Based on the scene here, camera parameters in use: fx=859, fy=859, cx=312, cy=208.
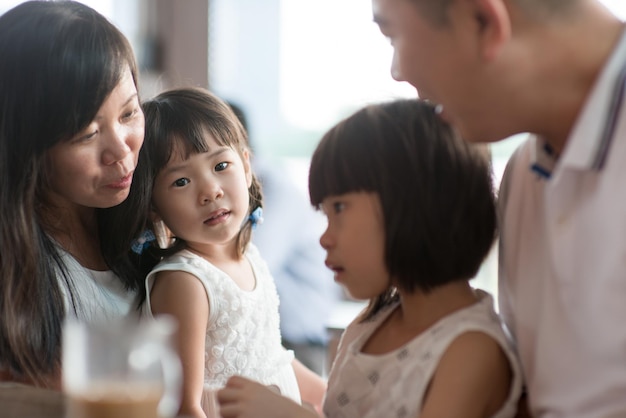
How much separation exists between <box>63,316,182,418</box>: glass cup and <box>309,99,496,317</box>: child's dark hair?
0.40m

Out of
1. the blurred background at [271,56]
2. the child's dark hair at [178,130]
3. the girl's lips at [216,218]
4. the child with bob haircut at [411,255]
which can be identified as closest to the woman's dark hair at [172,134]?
the child's dark hair at [178,130]

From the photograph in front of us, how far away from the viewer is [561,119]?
1082 mm

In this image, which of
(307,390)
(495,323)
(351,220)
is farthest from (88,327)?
(307,390)

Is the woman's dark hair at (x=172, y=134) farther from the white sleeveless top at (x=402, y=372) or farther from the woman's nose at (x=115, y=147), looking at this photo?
the white sleeveless top at (x=402, y=372)

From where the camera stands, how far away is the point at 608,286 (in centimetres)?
102

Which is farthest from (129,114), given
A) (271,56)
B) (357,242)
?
(271,56)

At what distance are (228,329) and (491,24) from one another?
0.71 meters

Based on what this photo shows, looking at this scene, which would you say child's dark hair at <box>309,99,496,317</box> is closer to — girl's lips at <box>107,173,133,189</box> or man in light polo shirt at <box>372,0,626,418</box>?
man in light polo shirt at <box>372,0,626,418</box>

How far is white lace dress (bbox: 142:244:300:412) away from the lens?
4.76ft

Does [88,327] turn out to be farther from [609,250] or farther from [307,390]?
[307,390]

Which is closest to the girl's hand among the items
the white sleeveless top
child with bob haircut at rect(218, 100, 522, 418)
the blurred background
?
child with bob haircut at rect(218, 100, 522, 418)

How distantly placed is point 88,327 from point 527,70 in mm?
596

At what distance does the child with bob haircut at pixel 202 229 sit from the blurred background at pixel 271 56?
1929 millimetres

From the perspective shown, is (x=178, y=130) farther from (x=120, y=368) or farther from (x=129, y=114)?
(x=120, y=368)
